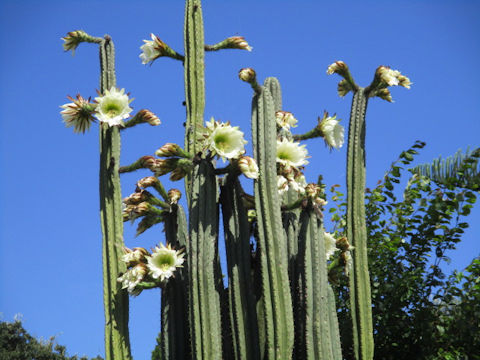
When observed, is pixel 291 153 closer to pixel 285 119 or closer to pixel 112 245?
pixel 285 119

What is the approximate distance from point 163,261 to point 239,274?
0.46 metres

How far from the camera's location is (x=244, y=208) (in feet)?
11.6

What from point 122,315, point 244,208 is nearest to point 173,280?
point 122,315

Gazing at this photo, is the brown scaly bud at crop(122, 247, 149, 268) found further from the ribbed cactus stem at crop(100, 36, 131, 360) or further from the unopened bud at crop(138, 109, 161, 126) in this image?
the unopened bud at crop(138, 109, 161, 126)

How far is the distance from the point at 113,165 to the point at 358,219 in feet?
5.24

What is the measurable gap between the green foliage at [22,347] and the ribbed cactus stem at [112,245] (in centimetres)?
1109

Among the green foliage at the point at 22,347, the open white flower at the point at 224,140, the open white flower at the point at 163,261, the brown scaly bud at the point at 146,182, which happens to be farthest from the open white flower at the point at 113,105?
the green foliage at the point at 22,347

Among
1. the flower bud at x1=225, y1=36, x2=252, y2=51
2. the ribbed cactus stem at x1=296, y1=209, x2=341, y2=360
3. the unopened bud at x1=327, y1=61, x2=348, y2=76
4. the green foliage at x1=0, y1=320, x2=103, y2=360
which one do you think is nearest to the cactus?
the ribbed cactus stem at x1=296, y1=209, x2=341, y2=360

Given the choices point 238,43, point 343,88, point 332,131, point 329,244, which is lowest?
point 329,244

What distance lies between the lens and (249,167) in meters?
3.33

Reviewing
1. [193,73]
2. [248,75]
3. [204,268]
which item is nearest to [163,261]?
[204,268]

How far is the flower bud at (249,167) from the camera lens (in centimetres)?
332

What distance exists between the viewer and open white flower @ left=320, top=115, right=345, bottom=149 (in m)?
3.91

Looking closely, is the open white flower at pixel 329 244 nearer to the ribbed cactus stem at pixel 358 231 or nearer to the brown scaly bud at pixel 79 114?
the ribbed cactus stem at pixel 358 231
